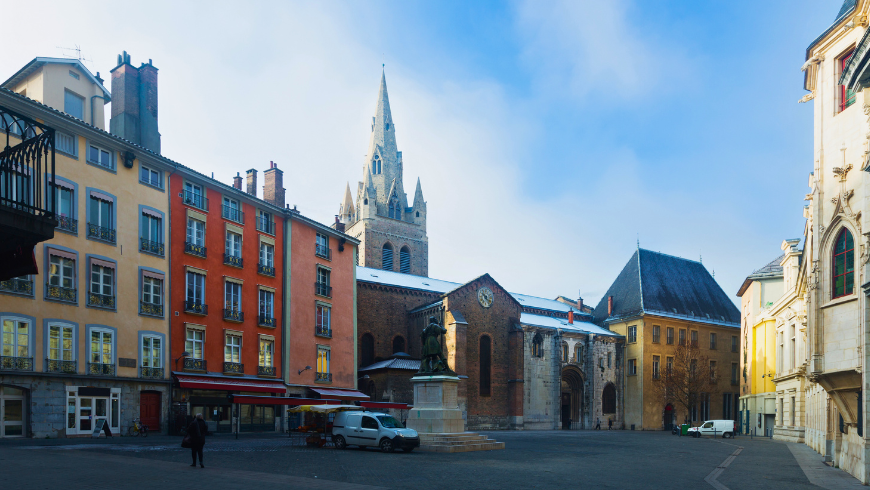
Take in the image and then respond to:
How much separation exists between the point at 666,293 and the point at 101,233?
55986 mm

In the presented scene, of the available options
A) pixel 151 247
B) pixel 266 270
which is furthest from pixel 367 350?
pixel 151 247

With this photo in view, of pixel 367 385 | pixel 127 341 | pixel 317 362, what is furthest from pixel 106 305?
pixel 367 385

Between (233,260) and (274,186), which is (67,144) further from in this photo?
(274,186)

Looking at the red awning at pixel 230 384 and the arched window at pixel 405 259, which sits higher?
the arched window at pixel 405 259

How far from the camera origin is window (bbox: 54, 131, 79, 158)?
2969cm

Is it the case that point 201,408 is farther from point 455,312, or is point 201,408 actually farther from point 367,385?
point 455,312

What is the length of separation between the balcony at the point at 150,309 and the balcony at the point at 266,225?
911cm

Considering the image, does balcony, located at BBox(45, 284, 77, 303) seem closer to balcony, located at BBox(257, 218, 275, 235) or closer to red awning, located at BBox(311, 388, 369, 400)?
balcony, located at BBox(257, 218, 275, 235)

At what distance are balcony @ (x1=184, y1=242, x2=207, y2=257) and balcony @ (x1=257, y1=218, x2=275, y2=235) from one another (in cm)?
497

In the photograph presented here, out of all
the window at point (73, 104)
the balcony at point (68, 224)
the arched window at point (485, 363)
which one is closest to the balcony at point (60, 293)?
the balcony at point (68, 224)

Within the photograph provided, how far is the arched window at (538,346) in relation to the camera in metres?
60.2

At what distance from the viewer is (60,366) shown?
93.8ft

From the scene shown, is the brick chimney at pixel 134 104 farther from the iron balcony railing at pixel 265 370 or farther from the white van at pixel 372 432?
the white van at pixel 372 432

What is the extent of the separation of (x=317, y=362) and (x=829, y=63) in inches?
1336
